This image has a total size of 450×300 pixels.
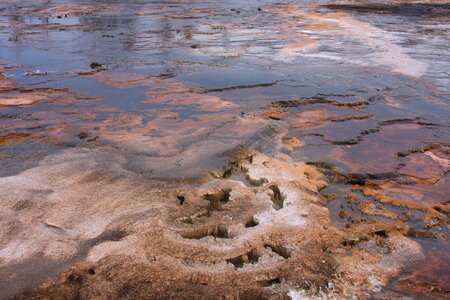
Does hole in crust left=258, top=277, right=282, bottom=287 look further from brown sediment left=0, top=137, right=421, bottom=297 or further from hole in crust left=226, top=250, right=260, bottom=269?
hole in crust left=226, top=250, right=260, bottom=269

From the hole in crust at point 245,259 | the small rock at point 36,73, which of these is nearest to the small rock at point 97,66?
the small rock at point 36,73

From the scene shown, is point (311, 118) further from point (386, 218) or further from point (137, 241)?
point (137, 241)

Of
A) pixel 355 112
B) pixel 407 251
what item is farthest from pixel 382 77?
pixel 407 251

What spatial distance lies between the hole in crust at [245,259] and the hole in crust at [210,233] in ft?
0.95

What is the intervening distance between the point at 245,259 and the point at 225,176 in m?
1.49

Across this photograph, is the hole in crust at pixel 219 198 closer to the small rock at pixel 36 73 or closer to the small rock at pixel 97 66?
the small rock at pixel 97 66

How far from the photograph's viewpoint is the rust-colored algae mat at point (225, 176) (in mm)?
3234

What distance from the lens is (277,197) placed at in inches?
171

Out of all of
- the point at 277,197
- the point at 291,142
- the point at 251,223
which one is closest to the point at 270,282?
the point at 251,223

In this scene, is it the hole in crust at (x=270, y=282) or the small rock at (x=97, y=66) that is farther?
the small rock at (x=97, y=66)

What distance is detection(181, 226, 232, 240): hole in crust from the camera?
3.69 metres

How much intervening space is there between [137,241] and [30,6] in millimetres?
25853

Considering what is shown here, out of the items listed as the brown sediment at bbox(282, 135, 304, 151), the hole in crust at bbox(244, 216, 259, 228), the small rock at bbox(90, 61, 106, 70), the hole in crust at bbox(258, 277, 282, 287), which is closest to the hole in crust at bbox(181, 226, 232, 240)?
the hole in crust at bbox(244, 216, 259, 228)

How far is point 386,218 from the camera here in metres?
4.10
